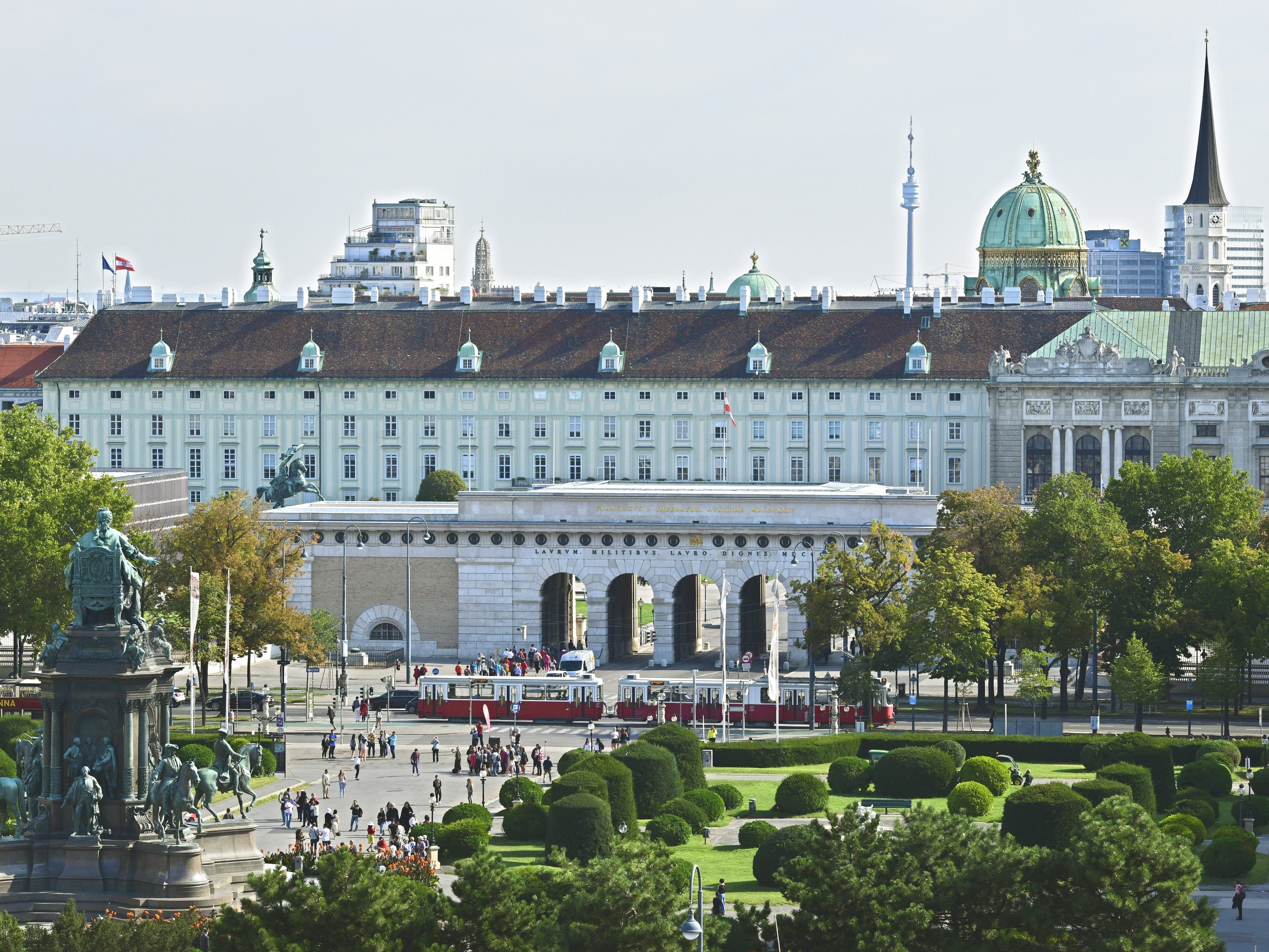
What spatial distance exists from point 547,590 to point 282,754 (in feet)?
136

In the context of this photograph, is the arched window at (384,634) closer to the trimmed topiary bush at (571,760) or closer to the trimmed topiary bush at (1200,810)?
the trimmed topiary bush at (571,760)

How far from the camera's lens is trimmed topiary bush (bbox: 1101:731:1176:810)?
8331cm

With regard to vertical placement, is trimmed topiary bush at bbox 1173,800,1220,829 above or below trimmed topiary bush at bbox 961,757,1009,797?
below

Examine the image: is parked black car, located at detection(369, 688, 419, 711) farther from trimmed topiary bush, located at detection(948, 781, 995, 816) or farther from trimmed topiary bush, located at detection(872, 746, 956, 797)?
trimmed topiary bush, located at detection(948, 781, 995, 816)

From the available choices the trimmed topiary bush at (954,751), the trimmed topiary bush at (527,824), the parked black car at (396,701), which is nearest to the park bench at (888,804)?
the trimmed topiary bush at (954,751)

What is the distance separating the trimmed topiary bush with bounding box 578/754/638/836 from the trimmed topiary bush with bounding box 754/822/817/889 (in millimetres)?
6218

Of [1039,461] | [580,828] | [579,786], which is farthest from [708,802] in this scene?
[1039,461]

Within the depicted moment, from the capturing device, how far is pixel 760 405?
559 ft

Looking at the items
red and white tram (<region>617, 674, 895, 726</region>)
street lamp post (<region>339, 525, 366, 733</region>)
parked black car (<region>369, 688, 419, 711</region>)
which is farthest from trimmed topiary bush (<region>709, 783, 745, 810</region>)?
parked black car (<region>369, 688, 419, 711</region>)

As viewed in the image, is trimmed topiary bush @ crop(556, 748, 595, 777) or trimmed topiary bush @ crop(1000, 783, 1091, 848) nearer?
trimmed topiary bush @ crop(1000, 783, 1091, 848)

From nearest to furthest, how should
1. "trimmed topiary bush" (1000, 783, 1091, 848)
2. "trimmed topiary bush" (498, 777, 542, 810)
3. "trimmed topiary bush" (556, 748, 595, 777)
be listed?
"trimmed topiary bush" (1000, 783, 1091, 848), "trimmed topiary bush" (498, 777, 542, 810), "trimmed topiary bush" (556, 748, 595, 777)

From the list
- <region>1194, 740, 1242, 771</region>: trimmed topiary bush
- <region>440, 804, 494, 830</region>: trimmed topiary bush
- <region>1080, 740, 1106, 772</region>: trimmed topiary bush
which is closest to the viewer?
<region>440, 804, 494, 830</region>: trimmed topiary bush

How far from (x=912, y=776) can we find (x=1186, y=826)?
43.6 ft

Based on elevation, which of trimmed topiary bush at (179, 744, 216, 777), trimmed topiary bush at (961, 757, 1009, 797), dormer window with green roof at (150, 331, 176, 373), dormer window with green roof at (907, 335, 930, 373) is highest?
dormer window with green roof at (150, 331, 176, 373)
